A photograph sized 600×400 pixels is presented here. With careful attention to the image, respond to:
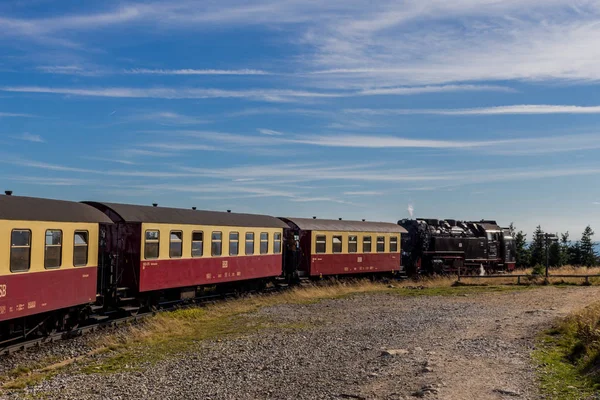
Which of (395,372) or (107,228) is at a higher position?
(107,228)

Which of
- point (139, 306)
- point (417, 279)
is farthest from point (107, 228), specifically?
point (417, 279)

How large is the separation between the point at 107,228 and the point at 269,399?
12033 millimetres

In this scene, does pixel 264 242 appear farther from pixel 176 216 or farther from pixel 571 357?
pixel 571 357

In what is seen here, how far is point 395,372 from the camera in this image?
1209 cm

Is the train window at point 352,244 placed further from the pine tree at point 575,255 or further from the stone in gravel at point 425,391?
the pine tree at point 575,255

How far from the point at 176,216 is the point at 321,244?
37.7ft

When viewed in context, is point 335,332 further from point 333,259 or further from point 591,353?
point 333,259

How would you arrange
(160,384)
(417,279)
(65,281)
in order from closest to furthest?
(160,384) → (65,281) → (417,279)

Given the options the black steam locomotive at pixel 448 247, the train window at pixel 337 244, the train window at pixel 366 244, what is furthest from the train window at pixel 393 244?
the train window at pixel 337 244

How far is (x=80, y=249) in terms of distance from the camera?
17438 millimetres

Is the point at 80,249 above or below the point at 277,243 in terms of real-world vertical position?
below

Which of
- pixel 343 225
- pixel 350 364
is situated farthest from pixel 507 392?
pixel 343 225

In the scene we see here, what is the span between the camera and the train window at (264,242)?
1142 inches

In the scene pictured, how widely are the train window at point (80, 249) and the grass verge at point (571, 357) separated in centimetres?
1204
